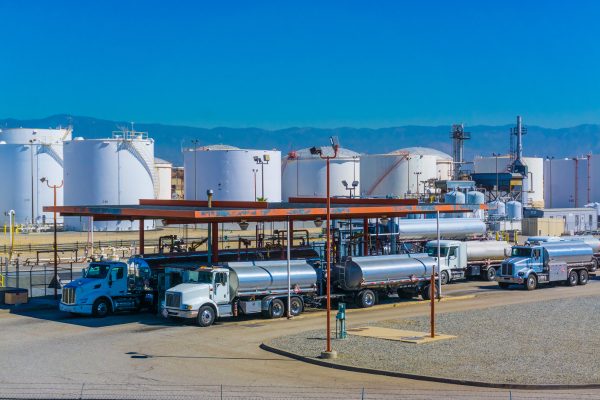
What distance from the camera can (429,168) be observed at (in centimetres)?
11606

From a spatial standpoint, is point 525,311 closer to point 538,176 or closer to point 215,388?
point 215,388

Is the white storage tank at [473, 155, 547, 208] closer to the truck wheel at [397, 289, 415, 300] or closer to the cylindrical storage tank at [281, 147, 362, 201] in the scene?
the cylindrical storage tank at [281, 147, 362, 201]

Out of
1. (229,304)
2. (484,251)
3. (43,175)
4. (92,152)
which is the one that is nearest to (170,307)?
(229,304)

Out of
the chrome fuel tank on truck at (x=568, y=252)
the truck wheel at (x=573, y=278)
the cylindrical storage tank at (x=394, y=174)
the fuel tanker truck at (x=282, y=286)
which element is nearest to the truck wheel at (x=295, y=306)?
the fuel tanker truck at (x=282, y=286)

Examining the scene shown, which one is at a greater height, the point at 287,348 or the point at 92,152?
the point at 92,152

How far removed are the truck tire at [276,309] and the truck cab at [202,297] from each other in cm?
181

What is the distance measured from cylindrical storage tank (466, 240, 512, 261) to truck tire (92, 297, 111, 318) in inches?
866

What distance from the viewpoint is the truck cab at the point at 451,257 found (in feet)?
155

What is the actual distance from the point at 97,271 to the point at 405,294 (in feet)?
45.8

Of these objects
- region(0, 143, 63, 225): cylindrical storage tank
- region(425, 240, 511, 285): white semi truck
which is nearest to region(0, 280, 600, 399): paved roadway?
region(425, 240, 511, 285): white semi truck

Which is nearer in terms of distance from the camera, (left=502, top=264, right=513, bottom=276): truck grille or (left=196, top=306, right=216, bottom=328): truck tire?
(left=196, top=306, right=216, bottom=328): truck tire

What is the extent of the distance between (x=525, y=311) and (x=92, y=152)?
64.2 metres

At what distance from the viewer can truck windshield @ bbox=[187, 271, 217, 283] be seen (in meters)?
33.2

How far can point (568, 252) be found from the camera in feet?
155
